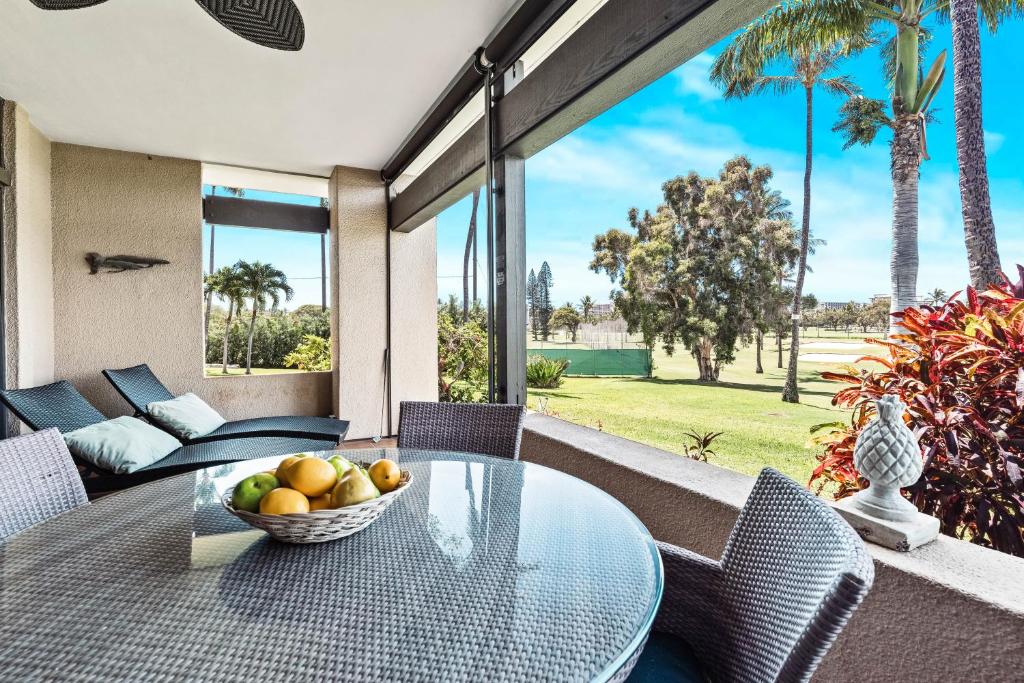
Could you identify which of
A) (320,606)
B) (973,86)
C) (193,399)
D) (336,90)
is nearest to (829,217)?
(973,86)

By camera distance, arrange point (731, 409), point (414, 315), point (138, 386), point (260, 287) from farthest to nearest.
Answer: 1. point (260, 287)
2. point (414, 315)
3. point (138, 386)
4. point (731, 409)

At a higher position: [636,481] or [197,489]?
[197,489]

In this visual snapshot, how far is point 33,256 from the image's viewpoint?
12.3 ft

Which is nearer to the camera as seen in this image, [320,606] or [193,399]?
[320,606]

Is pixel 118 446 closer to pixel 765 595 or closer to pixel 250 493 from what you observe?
pixel 250 493

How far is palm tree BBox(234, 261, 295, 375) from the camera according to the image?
19.3 ft

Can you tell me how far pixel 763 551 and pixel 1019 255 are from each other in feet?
3.63

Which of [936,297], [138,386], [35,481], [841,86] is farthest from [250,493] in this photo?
[138,386]

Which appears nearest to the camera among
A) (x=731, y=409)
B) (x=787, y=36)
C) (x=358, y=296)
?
(x=787, y=36)

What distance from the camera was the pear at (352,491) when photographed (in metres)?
0.99

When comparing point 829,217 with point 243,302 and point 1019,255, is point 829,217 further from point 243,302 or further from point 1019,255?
point 243,302

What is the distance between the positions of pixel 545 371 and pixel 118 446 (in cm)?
334

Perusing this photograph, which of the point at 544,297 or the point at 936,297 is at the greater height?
the point at 544,297

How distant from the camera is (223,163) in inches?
186
